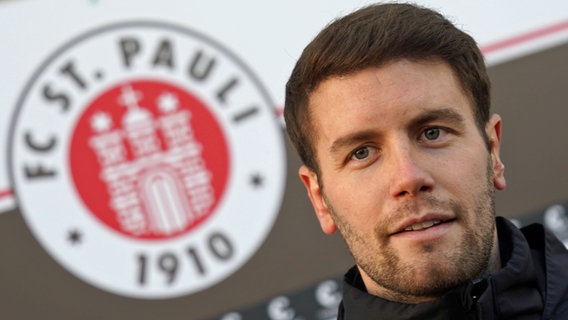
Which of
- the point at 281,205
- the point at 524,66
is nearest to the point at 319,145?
the point at 281,205

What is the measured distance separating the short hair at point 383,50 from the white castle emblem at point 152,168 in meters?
0.91

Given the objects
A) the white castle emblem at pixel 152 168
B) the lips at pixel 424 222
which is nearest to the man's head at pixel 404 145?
the lips at pixel 424 222

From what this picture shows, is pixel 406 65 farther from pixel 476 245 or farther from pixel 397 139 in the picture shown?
pixel 476 245

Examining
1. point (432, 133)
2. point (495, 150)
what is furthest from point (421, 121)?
point (495, 150)

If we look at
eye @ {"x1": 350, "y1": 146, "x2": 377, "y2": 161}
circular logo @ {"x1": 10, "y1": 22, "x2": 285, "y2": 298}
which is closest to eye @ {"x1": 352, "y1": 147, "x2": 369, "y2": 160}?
eye @ {"x1": 350, "y1": 146, "x2": 377, "y2": 161}

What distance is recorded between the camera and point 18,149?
2.01 metres

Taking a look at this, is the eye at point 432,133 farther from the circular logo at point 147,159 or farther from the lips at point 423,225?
the circular logo at point 147,159

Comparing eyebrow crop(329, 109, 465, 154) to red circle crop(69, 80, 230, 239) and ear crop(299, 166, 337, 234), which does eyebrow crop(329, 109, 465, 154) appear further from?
red circle crop(69, 80, 230, 239)

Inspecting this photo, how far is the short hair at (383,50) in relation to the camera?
1.06 m

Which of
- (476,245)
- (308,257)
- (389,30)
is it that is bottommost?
(308,257)

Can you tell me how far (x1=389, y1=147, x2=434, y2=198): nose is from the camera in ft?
3.20

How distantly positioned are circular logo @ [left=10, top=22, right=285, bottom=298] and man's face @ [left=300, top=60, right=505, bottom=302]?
979mm

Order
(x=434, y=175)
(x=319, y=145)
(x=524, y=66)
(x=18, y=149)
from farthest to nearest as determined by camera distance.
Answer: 1. (x=524, y=66)
2. (x=18, y=149)
3. (x=319, y=145)
4. (x=434, y=175)

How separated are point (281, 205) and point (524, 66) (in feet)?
2.10
